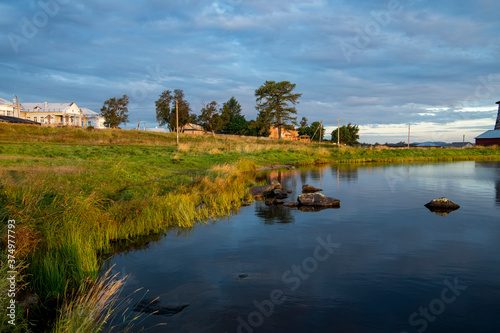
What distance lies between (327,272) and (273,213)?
293 inches

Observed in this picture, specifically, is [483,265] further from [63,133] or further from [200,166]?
[63,133]

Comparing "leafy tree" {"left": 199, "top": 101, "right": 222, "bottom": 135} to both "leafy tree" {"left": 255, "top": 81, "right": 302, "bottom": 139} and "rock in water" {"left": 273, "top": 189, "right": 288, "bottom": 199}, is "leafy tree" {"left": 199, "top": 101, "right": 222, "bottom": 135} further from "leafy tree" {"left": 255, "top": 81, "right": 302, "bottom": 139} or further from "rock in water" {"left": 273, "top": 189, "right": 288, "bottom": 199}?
"rock in water" {"left": 273, "top": 189, "right": 288, "bottom": 199}

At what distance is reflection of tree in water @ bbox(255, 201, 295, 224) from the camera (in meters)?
15.7

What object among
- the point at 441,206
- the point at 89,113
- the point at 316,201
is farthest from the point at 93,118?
the point at 441,206

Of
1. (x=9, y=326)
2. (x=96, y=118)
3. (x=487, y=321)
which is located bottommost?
(x=487, y=321)

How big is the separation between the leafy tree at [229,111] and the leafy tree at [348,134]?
35861 mm

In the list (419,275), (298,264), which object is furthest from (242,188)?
(419,275)

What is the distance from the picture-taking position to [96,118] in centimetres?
11212

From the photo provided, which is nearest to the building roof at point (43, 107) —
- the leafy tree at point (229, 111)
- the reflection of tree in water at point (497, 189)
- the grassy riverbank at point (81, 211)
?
the leafy tree at point (229, 111)

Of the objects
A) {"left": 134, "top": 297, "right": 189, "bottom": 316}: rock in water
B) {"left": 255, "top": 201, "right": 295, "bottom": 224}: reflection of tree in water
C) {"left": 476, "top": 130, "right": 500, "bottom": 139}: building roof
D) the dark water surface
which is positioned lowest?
{"left": 134, "top": 297, "right": 189, "bottom": 316}: rock in water

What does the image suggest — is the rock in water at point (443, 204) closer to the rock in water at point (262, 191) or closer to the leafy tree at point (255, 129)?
the rock in water at point (262, 191)

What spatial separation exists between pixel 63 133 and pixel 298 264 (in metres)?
58.5

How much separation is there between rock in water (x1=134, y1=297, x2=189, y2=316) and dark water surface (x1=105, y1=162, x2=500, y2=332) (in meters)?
0.15

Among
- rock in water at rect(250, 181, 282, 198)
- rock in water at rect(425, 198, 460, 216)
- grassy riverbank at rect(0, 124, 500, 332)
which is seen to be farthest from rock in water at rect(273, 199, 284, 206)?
rock in water at rect(425, 198, 460, 216)
